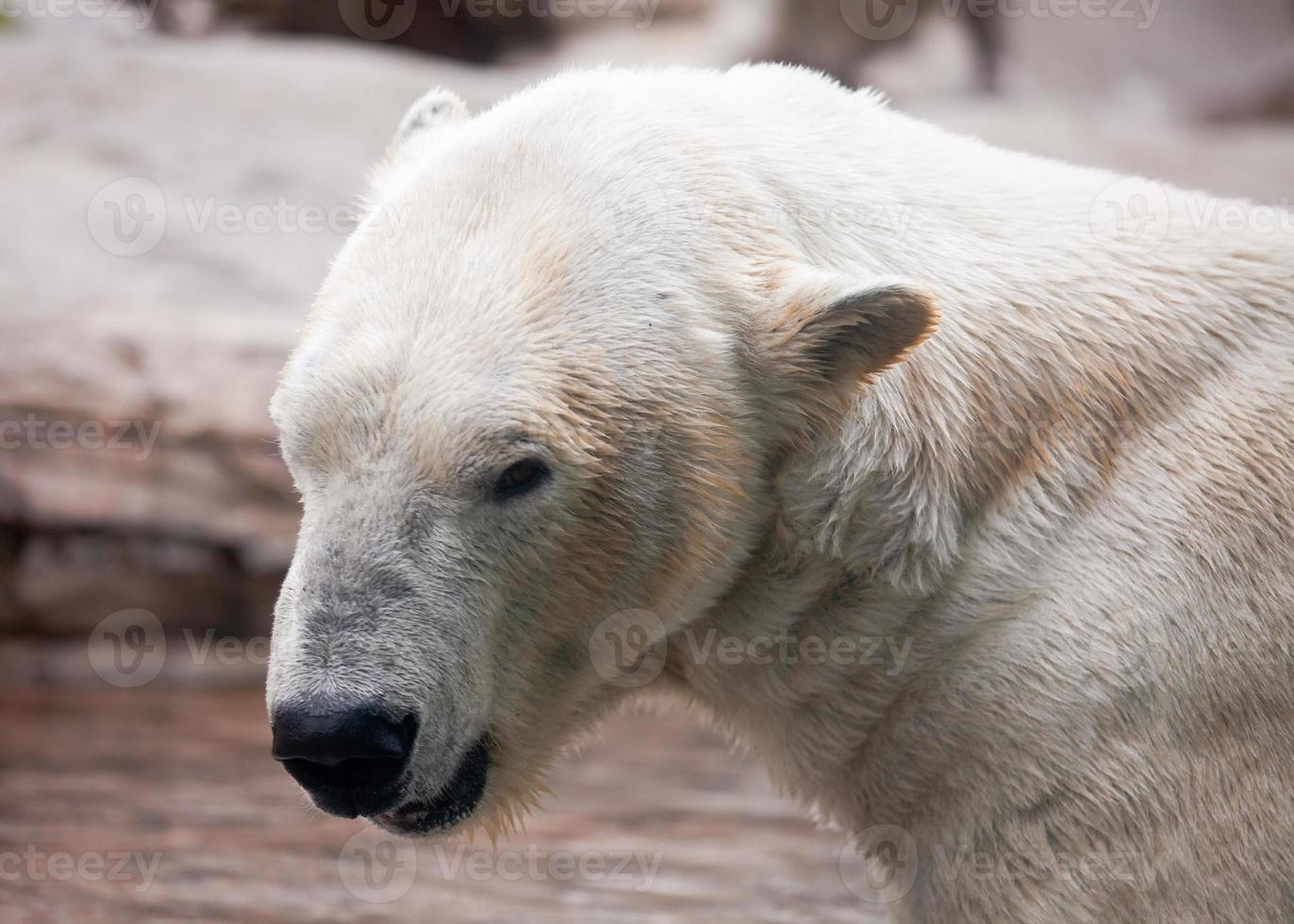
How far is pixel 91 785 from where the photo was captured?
4.95 m

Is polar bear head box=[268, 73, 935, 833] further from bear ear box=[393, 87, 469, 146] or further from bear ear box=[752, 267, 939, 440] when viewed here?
bear ear box=[393, 87, 469, 146]

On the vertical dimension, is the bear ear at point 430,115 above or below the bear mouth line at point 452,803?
above

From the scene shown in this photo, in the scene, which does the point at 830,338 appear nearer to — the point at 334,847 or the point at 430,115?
the point at 430,115

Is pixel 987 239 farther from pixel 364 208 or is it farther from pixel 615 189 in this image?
pixel 364 208

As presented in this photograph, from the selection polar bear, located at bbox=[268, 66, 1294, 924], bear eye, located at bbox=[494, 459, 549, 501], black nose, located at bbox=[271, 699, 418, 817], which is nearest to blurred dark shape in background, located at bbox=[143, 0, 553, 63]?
polar bear, located at bbox=[268, 66, 1294, 924]

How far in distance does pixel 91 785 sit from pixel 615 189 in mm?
3564

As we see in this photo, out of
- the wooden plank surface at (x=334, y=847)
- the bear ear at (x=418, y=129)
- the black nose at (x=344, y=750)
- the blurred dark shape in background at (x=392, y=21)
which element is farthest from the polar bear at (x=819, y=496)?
the blurred dark shape in background at (x=392, y=21)

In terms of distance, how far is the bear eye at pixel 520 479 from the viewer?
216cm

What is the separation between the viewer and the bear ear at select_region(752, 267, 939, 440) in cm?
220

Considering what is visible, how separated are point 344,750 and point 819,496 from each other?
33.2 inches

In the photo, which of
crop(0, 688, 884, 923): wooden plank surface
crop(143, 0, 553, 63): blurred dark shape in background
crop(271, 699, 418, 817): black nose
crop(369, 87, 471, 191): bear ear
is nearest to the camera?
crop(271, 699, 418, 817): black nose

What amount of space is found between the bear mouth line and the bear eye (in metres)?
0.42

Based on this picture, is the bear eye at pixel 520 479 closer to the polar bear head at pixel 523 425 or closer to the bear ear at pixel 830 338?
the polar bear head at pixel 523 425

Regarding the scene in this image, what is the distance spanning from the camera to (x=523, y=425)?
213cm
